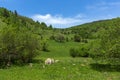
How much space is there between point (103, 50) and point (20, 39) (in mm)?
14818

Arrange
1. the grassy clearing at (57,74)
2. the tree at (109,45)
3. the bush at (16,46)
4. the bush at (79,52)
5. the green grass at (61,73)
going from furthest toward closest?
the bush at (79,52) < the bush at (16,46) < the tree at (109,45) < the green grass at (61,73) < the grassy clearing at (57,74)

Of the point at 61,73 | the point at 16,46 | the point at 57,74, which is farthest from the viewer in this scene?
the point at 16,46

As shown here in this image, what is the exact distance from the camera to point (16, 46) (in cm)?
4288

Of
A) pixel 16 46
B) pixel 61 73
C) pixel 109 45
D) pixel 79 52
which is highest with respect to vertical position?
pixel 109 45

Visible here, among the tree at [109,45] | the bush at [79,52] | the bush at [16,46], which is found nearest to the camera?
the tree at [109,45]

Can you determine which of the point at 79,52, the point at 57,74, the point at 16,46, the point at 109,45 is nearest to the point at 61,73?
the point at 57,74

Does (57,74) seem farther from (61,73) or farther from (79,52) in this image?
(79,52)

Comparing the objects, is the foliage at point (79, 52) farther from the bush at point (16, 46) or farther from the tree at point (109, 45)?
the tree at point (109, 45)

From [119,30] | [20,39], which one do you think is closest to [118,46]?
[119,30]

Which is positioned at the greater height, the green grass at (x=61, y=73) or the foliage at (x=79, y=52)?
the green grass at (x=61, y=73)

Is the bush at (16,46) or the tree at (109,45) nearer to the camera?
the tree at (109,45)

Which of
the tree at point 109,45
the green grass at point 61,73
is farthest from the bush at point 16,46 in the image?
the tree at point 109,45

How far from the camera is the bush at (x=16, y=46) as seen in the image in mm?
41634

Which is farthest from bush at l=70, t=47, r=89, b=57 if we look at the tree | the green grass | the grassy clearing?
the grassy clearing
